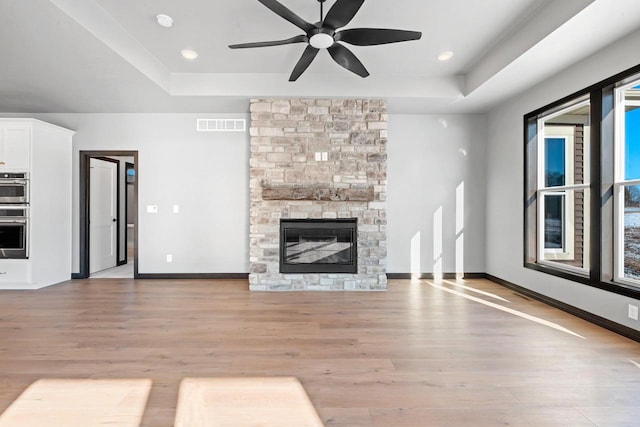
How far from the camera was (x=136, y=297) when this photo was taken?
4121 millimetres

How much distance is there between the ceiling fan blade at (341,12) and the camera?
7.54 ft

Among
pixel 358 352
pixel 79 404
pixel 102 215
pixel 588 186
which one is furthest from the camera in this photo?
pixel 102 215

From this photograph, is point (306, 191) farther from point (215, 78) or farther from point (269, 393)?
point (269, 393)

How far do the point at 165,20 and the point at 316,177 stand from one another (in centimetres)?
245

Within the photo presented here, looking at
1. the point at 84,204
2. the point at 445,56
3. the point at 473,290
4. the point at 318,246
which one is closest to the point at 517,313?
the point at 473,290

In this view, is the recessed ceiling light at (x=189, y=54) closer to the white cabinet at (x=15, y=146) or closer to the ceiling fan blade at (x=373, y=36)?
the ceiling fan blade at (x=373, y=36)

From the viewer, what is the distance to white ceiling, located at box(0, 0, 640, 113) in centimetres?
278

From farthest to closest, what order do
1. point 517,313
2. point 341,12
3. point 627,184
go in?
point 517,313 → point 627,184 → point 341,12

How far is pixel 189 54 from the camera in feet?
12.5

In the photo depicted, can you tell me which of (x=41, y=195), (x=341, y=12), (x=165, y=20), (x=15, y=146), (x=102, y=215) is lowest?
(x=102, y=215)

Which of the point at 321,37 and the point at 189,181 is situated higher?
the point at 321,37

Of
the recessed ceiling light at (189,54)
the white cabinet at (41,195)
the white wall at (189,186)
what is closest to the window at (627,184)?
the recessed ceiling light at (189,54)

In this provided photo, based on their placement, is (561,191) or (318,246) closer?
(561,191)

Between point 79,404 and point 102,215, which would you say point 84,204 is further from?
point 79,404
